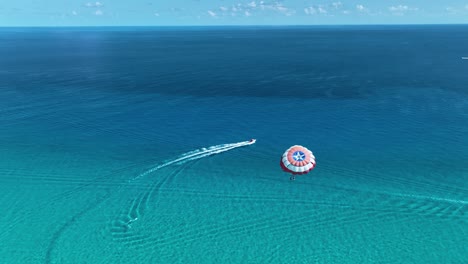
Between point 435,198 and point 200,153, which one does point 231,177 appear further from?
point 435,198

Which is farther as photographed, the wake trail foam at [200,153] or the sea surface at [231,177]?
the wake trail foam at [200,153]

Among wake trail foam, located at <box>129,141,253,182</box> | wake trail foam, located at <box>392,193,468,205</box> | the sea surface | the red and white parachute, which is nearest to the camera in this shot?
the sea surface

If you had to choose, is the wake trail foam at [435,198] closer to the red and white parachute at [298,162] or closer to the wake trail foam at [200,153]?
the red and white parachute at [298,162]

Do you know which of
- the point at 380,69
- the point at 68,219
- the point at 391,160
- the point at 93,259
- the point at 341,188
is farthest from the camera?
the point at 380,69

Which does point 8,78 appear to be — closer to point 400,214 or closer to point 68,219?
point 68,219

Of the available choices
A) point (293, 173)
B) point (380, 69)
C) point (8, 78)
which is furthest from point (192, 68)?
point (293, 173)

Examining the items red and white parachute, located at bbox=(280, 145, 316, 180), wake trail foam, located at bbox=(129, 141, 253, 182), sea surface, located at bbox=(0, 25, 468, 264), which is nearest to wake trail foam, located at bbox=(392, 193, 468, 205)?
sea surface, located at bbox=(0, 25, 468, 264)

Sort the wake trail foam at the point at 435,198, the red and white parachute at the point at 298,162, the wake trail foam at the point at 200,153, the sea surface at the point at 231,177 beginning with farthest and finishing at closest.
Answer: the wake trail foam at the point at 200,153 < the red and white parachute at the point at 298,162 < the wake trail foam at the point at 435,198 < the sea surface at the point at 231,177

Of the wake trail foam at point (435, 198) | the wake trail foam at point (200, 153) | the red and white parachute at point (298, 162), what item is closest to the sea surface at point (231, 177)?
the wake trail foam at point (435, 198)

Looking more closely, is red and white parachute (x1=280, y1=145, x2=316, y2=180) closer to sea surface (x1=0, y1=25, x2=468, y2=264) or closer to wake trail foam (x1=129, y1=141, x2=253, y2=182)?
sea surface (x1=0, y1=25, x2=468, y2=264)
